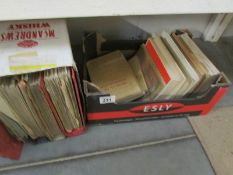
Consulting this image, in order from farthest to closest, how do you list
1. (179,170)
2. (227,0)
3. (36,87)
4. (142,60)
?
1. (142,60)
2. (179,170)
3. (36,87)
4. (227,0)

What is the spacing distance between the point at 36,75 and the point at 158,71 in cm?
35

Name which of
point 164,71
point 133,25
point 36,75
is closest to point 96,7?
point 36,75

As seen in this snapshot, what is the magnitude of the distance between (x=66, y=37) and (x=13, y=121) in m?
0.25

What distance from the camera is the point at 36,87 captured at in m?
0.48

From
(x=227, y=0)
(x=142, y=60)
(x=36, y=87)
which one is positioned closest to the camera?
(x=227, y=0)

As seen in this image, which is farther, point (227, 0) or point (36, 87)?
point (36, 87)

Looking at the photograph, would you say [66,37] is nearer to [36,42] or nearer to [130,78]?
[36,42]

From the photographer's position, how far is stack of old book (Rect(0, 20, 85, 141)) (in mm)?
448

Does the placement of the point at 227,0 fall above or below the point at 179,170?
above

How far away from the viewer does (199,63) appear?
2.21ft

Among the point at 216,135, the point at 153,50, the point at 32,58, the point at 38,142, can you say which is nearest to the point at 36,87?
the point at 32,58

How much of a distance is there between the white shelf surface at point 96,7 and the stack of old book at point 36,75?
128mm

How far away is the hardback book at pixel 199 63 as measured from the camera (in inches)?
25.8

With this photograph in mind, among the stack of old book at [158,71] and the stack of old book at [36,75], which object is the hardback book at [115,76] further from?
the stack of old book at [36,75]
